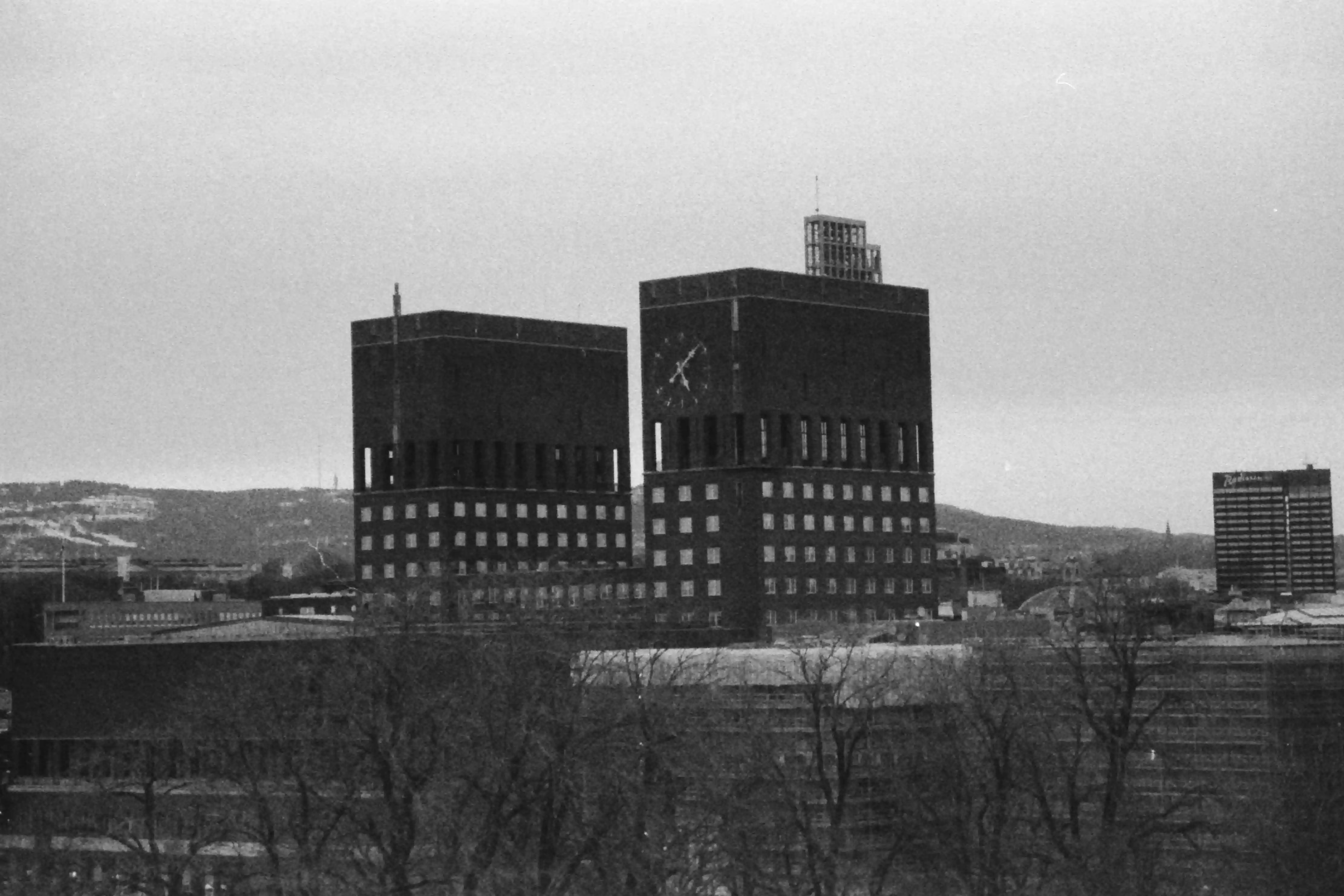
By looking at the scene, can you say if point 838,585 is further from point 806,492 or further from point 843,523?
point 806,492

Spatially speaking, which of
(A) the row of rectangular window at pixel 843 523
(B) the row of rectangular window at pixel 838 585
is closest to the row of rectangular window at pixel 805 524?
(A) the row of rectangular window at pixel 843 523

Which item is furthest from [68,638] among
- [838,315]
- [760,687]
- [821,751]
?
[821,751]

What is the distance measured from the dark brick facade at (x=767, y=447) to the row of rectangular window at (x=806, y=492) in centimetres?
10

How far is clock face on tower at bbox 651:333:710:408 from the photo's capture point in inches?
6845

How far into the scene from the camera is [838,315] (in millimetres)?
179250

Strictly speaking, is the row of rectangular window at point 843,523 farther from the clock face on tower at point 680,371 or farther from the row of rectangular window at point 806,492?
the clock face on tower at point 680,371

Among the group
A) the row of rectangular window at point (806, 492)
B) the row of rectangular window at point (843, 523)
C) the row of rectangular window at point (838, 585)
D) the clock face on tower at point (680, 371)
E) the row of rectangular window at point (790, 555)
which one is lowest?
the row of rectangular window at point (838, 585)

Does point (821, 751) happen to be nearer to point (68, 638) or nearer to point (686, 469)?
point (686, 469)

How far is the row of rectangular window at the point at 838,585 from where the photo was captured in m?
174

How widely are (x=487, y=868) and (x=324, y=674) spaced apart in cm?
5501

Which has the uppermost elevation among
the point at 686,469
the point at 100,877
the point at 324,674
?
the point at 686,469

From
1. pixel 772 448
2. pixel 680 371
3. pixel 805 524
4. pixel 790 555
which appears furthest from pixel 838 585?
pixel 680 371

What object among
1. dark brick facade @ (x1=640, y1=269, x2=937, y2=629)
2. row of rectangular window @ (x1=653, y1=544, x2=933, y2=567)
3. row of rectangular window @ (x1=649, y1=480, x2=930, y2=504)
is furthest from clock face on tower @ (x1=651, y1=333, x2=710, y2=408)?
row of rectangular window @ (x1=653, y1=544, x2=933, y2=567)

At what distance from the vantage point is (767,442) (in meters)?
174
